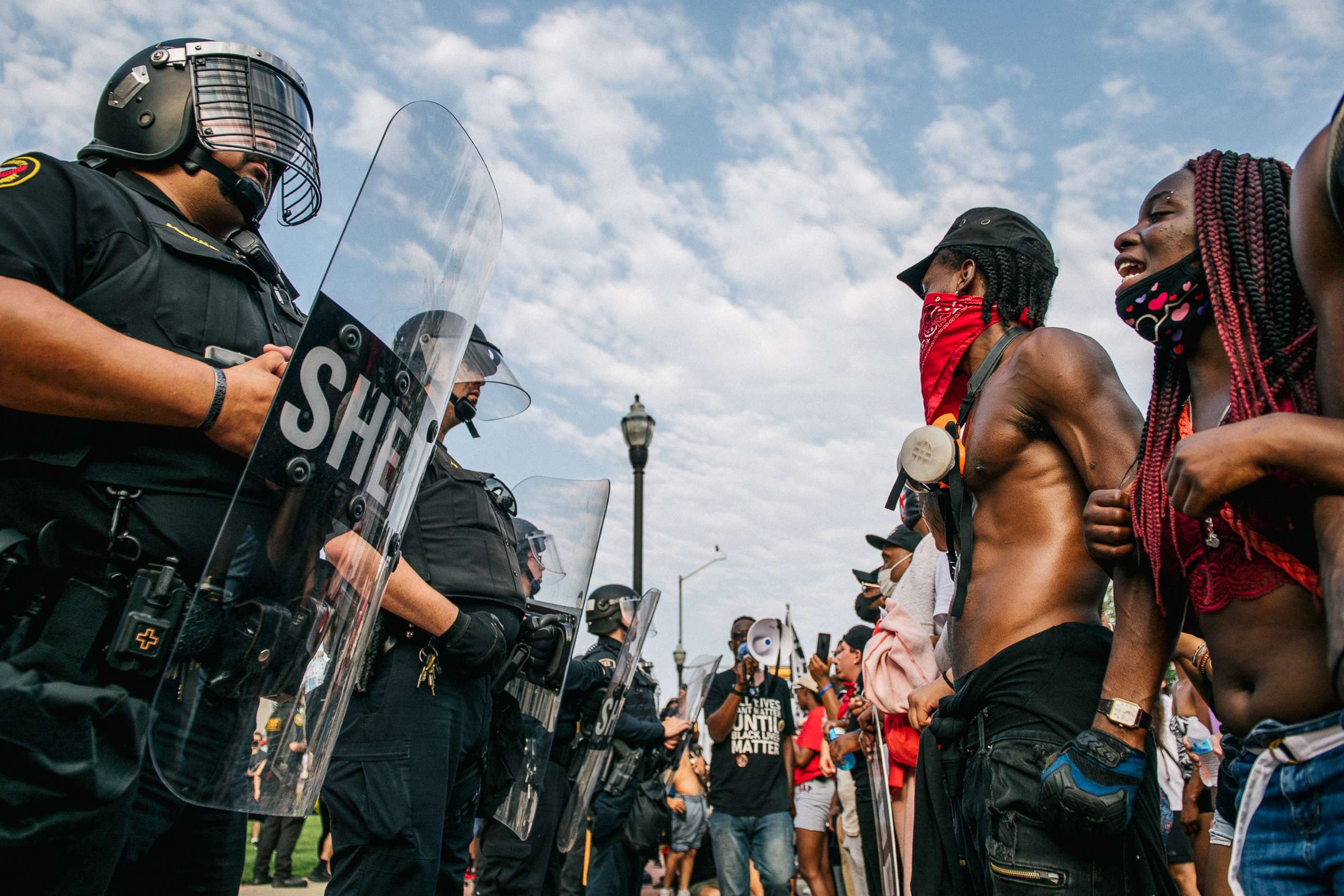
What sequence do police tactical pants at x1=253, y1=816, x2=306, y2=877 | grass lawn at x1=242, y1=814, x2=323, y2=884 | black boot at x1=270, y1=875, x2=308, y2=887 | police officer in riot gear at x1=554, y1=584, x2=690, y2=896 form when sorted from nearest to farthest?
police officer in riot gear at x1=554, y1=584, x2=690, y2=896 < police tactical pants at x1=253, y1=816, x2=306, y2=877 < black boot at x1=270, y1=875, x2=308, y2=887 < grass lawn at x1=242, y1=814, x2=323, y2=884

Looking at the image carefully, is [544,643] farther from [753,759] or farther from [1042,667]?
A: [753,759]

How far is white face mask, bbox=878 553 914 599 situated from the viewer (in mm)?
6117

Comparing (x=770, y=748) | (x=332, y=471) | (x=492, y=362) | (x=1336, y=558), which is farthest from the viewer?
(x=770, y=748)

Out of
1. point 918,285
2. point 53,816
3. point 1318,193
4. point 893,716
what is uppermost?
point 918,285

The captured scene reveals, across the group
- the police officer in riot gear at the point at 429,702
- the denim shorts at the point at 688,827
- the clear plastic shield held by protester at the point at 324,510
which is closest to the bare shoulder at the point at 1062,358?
the clear plastic shield held by protester at the point at 324,510

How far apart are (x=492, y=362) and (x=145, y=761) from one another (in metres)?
2.98

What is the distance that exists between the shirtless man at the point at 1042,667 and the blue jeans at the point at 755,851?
6048 millimetres

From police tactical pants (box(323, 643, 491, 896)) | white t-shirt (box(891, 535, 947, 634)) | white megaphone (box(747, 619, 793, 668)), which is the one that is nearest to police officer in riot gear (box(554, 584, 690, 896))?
white megaphone (box(747, 619, 793, 668))

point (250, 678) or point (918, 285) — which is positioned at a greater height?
point (918, 285)

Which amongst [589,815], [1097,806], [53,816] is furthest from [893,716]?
[589,815]

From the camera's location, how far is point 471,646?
3.42m

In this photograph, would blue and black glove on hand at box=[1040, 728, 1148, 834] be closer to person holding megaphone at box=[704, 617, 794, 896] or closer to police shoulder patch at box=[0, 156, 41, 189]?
police shoulder patch at box=[0, 156, 41, 189]

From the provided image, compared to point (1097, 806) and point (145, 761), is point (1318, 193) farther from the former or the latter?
point (145, 761)

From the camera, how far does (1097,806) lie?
173 cm
